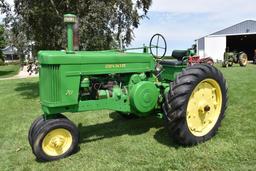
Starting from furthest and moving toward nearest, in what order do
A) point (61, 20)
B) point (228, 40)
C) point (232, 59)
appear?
point (228, 40) → point (232, 59) → point (61, 20)

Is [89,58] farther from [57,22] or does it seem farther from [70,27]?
[57,22]

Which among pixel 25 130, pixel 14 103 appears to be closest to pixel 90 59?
→ pixel 25 130

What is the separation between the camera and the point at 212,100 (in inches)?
204

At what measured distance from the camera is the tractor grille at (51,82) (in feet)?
14.5

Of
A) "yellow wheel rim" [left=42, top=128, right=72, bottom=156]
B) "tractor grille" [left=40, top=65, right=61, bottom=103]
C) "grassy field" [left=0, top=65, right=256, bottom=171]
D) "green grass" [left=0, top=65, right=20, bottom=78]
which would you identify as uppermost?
"tractor grille" [left=40, top=65, right=61, bottom=103]

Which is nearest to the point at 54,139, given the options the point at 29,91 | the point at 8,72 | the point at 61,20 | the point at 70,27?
the point at 70,27

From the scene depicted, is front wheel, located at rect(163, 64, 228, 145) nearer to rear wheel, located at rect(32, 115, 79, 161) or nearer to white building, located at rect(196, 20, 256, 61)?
rear wheel, located at rect(32, 115, 79, 161)

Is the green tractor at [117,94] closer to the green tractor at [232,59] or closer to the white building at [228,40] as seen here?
the green tractor at [232,59]

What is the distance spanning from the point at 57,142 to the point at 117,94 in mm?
1117

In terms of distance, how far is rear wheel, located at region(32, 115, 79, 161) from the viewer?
14.3ft

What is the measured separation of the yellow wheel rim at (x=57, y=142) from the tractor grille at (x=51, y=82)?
43 centimetres

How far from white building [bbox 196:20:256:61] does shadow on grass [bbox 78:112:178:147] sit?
1126 inches

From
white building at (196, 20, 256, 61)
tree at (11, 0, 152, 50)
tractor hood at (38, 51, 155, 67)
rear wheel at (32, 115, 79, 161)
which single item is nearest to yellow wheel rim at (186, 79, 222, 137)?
tractor hood at (38, 51, 155, 67)

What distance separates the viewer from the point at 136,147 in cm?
480
